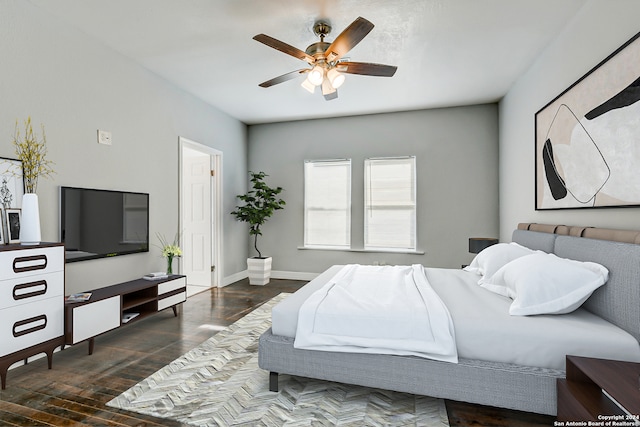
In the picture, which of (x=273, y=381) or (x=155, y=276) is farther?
(x=155, y=276)

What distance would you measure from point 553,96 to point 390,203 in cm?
258

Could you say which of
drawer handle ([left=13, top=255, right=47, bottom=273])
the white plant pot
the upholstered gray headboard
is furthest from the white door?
the upholstered gray headboard

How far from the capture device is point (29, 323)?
2.13 m

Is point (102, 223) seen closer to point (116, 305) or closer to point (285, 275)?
point (116, 305)

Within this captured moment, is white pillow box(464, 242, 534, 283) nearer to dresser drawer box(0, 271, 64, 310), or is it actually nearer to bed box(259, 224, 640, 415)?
bed box(259, 224, 640, 415)

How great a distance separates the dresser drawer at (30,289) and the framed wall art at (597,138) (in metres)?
3.91

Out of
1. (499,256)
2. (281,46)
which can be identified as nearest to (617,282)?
(499,256)

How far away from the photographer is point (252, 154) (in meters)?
5.82

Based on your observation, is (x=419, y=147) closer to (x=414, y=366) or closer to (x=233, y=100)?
(x=233, y=100)

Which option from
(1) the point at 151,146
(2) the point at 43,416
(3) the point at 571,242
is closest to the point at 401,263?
(3) the point at 571,242

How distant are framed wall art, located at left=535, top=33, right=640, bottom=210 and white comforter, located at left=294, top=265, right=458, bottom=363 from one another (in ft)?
4.63

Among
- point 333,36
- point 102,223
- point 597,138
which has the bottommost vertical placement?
point 102,223

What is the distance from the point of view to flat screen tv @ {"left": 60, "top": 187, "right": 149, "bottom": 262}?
9.04 feet

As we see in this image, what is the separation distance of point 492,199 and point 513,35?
246 centimetres
